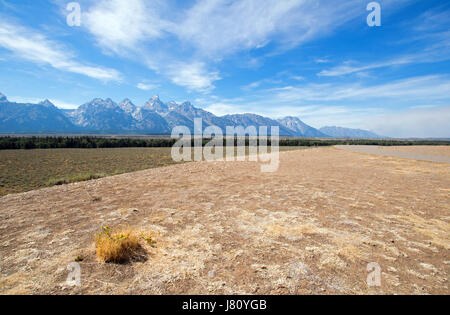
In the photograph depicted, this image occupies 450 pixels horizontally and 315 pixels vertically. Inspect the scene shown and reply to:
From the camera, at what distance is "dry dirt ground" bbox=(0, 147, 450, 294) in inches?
133

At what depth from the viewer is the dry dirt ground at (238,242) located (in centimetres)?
337

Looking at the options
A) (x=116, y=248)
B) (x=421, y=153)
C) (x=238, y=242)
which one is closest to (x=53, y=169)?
(x=116, y=248)

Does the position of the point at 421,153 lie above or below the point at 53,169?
above

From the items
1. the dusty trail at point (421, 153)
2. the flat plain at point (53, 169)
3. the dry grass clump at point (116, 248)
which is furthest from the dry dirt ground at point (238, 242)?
the dusty trail at point (421, 153)

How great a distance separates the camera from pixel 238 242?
16.0 ft

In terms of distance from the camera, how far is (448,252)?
438 centimetres

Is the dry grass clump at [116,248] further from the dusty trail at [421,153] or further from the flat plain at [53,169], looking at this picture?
the dusty trail at [421,153]

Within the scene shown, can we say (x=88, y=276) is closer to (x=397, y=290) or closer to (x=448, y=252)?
(x=397, y=290)

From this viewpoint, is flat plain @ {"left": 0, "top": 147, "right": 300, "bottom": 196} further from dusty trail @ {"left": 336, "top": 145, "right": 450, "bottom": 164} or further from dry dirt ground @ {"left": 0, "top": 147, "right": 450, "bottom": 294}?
dusty trail @ {"left": 336, "top": 145, "right": 450, "bottom": 164}

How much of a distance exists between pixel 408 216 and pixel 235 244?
5.94 meters

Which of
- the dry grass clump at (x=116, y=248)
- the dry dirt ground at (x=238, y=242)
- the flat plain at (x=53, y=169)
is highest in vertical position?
the dry grass clump at (x=116, y=248)

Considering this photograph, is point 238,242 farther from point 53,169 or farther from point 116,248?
point 53,169

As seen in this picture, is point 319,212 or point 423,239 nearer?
point 423,239
